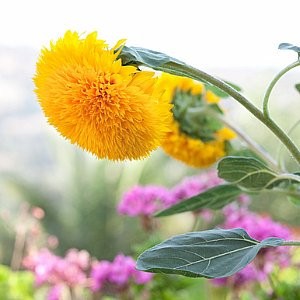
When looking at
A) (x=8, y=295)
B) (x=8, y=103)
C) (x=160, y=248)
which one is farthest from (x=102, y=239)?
(x=160, y=248)

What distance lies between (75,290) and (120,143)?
0.57m

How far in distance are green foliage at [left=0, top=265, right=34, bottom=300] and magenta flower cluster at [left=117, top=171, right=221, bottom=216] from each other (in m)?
0.21

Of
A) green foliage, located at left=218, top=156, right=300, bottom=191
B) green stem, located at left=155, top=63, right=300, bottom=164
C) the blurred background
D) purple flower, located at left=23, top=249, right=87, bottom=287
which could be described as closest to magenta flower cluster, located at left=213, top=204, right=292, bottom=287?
purple flower, located at left=23, top=249, right=87, bottom=287

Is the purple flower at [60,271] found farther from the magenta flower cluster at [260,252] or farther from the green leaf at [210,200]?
the green leaf at [210,200]

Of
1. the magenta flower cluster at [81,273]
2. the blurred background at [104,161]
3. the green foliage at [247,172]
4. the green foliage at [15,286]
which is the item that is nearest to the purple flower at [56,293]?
the magenta flower cluster at [81,273]

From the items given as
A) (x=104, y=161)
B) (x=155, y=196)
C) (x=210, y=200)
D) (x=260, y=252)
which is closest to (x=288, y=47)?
(x=210, y=200)

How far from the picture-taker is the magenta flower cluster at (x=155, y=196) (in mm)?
852

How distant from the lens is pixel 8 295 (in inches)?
40.2

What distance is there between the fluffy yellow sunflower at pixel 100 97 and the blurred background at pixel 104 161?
230cm

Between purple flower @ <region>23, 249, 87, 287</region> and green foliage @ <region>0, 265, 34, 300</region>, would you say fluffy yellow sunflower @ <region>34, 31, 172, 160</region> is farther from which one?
green foliage @ <region>0, 265, 34, 300</region>

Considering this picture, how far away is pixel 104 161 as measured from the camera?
118 inches

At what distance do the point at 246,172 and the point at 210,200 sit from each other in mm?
94

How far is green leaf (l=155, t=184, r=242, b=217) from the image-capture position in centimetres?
54

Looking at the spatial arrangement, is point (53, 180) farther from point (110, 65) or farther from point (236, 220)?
point (110, 65)
